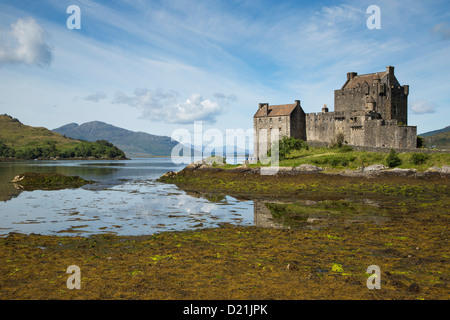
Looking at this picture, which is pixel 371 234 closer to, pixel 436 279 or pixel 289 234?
pixel 289 234

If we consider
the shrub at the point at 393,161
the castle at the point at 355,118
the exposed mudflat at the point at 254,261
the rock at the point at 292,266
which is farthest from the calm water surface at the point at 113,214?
the castle at the point at 355,118

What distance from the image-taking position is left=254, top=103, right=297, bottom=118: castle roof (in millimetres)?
69188

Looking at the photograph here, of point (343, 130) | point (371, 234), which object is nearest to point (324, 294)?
point (371, 234)

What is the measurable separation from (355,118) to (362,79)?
9779 millimetres

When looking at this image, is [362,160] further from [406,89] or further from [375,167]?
[406,89]

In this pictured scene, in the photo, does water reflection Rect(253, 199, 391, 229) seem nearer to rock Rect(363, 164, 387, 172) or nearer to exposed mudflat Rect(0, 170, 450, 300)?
exposed mudflat Rect(0, 170, 450, 300)

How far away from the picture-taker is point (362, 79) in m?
65.6

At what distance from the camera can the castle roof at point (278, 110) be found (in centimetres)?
6919

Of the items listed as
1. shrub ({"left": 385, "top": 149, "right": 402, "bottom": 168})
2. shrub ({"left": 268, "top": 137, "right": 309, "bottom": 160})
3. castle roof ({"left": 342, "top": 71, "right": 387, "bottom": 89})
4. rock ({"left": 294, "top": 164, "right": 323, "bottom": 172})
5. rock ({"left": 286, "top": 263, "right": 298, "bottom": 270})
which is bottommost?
rock ({"left": 286, "top": 263, "right": 298, "bottom": 270})

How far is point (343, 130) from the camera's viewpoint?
62688mm

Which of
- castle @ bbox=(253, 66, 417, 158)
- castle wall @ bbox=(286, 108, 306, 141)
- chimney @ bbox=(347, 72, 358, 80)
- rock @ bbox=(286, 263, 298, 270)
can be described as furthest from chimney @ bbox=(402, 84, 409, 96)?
rock @ bbox=(286, 263, 298, 270)

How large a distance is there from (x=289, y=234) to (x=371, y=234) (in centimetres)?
335

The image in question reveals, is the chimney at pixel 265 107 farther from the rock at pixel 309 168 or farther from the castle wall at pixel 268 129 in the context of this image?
the rock at pixel 309 168

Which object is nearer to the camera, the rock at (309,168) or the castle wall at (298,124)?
the rock at (309,168)
